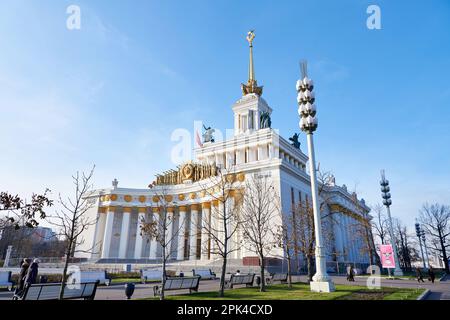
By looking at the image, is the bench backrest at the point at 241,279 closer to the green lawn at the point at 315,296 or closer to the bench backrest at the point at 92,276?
the green lawn at the point at 315,296

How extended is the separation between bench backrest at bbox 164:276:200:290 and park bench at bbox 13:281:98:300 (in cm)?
370

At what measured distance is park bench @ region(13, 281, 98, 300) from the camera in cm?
932

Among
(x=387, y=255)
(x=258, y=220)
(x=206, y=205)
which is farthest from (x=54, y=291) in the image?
(x=206, y=205)

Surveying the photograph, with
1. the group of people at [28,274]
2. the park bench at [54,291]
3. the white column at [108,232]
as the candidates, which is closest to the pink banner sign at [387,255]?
the park bench at [54,291]

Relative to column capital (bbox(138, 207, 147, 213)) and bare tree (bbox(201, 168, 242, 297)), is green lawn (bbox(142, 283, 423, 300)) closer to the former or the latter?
bare tree (bbox(201, 168, 242, 297))

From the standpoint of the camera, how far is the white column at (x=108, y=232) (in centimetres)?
5000

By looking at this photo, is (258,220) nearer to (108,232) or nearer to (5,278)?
(5,278)

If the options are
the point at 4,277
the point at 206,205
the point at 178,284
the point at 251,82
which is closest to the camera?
the point at 178,284

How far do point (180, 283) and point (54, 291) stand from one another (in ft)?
20.3

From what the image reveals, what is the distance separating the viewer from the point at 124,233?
5200 cm

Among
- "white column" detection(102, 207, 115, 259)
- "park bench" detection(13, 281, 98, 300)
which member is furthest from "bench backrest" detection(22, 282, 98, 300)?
"white column" detection(102, 207, 115, 259)
